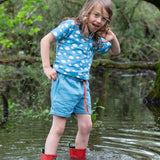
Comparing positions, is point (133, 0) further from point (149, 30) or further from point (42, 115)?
point (42, 115)

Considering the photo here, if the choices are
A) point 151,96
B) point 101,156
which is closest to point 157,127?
Answer: point 101,156

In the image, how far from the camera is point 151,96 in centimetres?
710

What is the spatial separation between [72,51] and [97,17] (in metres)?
0.37

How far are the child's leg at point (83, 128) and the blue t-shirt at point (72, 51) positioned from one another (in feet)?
1.26

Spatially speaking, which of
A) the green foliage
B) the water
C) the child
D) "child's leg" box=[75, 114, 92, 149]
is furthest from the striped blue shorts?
the green foliage

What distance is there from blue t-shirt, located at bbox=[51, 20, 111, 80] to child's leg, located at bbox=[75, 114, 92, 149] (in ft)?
1.26

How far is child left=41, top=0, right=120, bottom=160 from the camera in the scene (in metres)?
2.96

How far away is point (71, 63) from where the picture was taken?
298cm

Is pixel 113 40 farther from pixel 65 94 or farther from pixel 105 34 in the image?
pixel 65 94

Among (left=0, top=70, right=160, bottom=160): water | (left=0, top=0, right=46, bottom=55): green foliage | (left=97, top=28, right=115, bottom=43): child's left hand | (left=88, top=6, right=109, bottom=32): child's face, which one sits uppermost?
(left=0, top=0, right=46, bottom=55): green foliage

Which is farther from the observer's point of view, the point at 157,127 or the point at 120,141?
the point at 157,127

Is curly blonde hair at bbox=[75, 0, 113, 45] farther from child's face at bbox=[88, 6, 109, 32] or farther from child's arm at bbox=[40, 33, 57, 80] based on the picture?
child's arm at bbox=[40, 33, 57, 80]

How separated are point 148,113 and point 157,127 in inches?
45.7

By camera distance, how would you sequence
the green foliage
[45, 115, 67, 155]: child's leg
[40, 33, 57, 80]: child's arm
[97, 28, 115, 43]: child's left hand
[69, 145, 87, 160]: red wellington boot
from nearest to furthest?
[40, 33, 57, 80]: child's arm, [45, 115, 67, 155]: child's leg, [97, 28, 115, 43]: child's left hand, [69, 145, 87, 160]: red wellington boot, the green foliage
